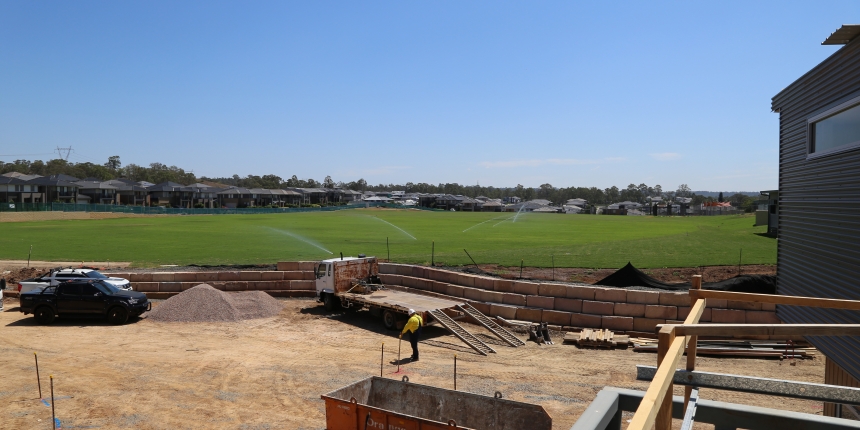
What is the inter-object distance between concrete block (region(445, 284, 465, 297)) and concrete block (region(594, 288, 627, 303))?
21.8 feet

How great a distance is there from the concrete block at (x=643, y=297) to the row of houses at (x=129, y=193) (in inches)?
4961

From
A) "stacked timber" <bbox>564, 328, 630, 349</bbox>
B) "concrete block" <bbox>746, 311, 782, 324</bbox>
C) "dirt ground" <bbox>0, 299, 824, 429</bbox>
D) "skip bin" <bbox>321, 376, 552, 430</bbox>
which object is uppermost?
"concrete block" <bbox>746, 311, 782, 324</bbox>

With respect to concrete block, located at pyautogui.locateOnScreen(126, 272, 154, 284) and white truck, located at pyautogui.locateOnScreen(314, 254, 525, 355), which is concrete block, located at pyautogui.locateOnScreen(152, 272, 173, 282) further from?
white truck, located at pyautogui.locateOnScreen(314, 254, 525, 355)

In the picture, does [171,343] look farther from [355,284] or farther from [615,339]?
[615,339]

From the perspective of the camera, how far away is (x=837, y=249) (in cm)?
1213

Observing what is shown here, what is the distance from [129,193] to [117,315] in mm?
128972

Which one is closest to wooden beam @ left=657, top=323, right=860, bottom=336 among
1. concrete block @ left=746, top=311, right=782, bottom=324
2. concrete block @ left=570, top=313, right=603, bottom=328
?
concrete block @ left=746, top=311, right=782, bottom=324

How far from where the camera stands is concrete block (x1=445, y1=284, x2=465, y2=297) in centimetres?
2917

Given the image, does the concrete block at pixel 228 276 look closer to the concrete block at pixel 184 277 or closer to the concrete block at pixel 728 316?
the concrete block at pixel 184 277

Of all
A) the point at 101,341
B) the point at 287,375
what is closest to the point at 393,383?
the point at 287,375

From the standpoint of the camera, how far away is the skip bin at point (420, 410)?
12.0 metres

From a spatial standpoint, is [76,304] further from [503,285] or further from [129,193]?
[129,193]

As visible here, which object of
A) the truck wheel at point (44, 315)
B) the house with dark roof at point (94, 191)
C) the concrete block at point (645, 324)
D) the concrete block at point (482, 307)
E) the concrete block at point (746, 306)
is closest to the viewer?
the concrete block at point (746, 306)

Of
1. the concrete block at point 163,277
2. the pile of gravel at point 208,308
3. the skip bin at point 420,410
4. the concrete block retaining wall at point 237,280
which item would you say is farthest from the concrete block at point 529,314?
the concrete block at point 163,277
